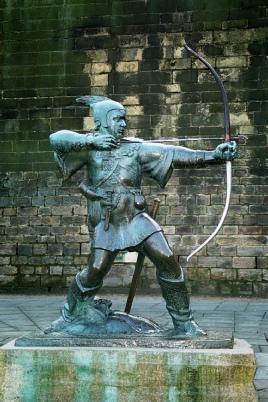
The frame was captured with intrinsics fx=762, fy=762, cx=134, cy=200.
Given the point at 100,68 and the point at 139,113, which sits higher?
the point at 100,68

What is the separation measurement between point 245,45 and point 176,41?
→ 0.99m

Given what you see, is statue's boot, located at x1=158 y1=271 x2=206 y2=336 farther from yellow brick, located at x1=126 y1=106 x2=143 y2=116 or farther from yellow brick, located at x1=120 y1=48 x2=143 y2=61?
yellow brick, located at x1=120 y1=48 x2=143 y2=61

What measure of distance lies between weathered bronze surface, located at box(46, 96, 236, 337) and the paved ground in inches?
42.1

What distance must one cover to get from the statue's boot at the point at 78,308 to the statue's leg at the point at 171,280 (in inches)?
14.1

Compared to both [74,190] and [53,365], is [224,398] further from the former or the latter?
[74,190]

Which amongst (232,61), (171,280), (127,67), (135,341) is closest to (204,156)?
(171,280)

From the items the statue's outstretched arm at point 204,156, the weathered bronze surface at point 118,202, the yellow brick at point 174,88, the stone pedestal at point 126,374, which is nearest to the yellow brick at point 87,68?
the yellow brick at point 174,88

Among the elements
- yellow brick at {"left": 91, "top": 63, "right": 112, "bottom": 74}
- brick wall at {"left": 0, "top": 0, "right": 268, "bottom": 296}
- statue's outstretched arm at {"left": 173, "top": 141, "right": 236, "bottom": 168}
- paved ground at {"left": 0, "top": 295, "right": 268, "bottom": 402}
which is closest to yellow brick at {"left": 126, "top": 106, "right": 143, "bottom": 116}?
brick wall at {"left": 0, "top": 0, "right": 268, "bottom": 296}

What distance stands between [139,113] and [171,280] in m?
7.29

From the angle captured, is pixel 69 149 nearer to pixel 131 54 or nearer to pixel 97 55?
pixel 131 54

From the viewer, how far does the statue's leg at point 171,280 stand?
156 inches

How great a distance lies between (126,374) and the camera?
371 cm

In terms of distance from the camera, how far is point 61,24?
11.4 m

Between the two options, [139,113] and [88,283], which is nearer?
[88,283]
